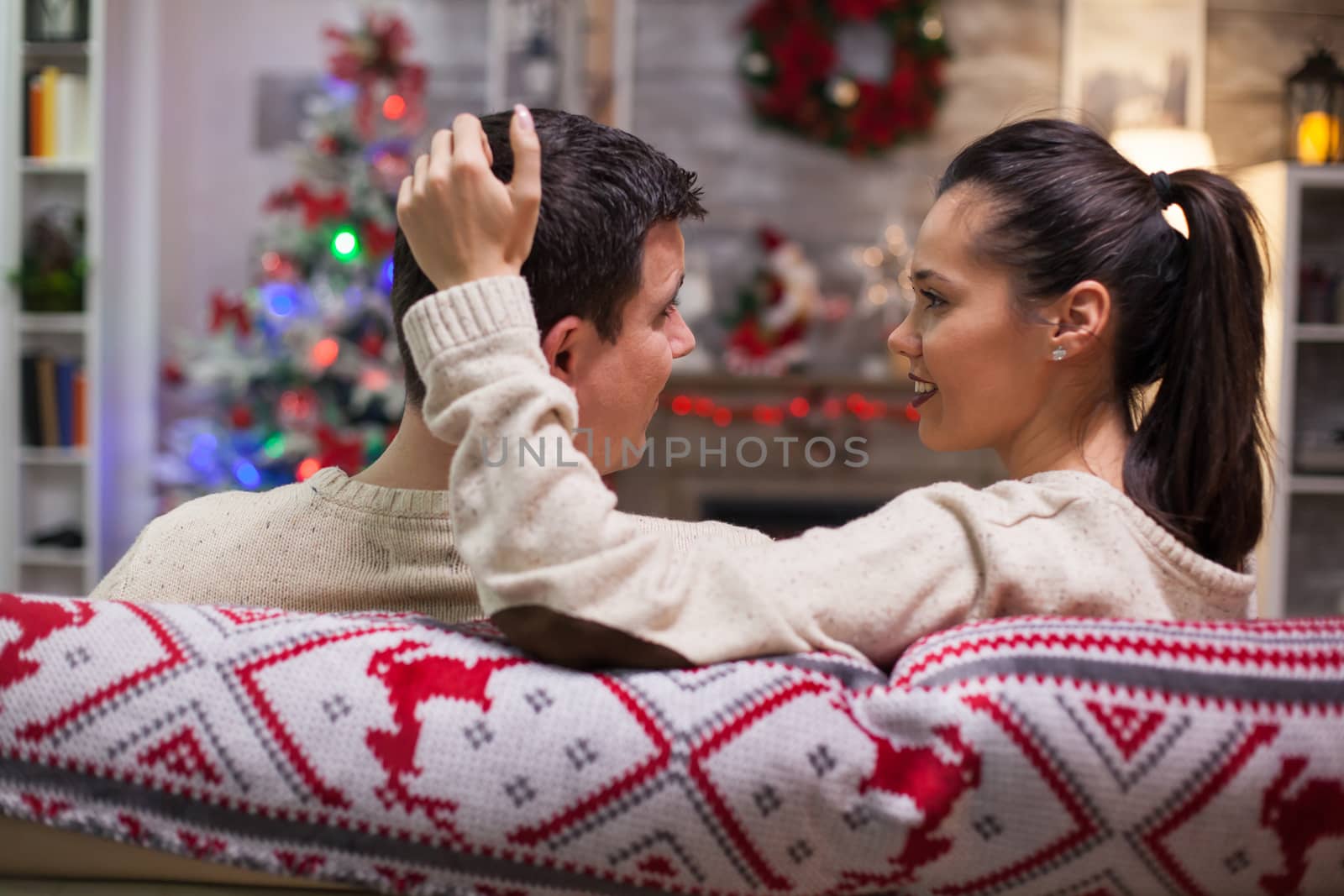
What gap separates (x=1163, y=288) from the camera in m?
1.12

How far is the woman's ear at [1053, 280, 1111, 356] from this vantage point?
109cm

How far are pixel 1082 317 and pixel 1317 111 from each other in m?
4.36

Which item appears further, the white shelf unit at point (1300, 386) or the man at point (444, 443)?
the white shelf unit at point (1300, 386)

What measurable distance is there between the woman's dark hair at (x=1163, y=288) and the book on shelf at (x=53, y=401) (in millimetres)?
4105

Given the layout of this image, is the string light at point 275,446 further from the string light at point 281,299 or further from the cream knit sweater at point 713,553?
the cream knit sweater at point 713,553

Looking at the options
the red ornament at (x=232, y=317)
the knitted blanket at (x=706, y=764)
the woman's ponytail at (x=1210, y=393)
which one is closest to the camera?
the knitted blanket at (x=706, y=764)

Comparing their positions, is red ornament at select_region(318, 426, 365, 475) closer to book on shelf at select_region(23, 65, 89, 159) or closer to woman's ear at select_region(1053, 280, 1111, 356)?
book on shelf at select_region(23, 65, 89, 159)

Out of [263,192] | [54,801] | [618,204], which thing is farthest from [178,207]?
[54,801]

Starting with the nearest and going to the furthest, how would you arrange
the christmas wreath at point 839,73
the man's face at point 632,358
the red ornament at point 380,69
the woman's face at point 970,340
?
the woman's face at point 970,340 < the man's face at point 632,358 < the red ornament at point 380,69 < the christmas wreath at point 839,73

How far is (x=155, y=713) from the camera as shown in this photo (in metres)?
0.78

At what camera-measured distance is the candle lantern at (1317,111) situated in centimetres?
466

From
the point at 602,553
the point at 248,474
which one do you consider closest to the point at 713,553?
the point at 602,553

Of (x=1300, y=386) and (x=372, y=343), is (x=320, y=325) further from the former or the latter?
(x=1300, y=386)

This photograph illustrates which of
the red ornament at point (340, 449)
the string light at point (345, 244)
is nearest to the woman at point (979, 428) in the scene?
the red ornament at point (340, 449)
